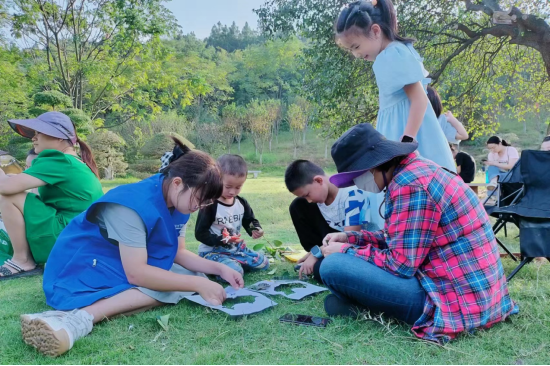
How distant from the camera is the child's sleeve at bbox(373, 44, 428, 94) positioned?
2.45 m

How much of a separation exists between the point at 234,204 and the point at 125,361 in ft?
5.57

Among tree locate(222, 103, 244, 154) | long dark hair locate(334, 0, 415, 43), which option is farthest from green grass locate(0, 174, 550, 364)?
tree locate(222, 103, 244, 154)

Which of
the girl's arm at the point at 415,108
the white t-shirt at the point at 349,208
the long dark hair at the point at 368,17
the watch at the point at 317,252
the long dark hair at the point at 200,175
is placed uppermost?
the long dark hair at the point at 368,17

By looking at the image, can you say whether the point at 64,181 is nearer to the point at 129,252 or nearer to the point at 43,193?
the point at 43,193

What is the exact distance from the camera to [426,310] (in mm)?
1814

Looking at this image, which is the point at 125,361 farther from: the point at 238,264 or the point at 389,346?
the point at 238,264

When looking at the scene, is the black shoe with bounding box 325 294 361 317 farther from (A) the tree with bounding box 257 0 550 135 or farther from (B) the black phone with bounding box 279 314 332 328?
(A) the tree with bounding box 257 0 550 135

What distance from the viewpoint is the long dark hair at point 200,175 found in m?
2.07

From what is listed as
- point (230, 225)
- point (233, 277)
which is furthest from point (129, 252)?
point (230, 225)

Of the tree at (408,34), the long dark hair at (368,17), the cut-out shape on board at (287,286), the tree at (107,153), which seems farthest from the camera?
the tree at (107,153)

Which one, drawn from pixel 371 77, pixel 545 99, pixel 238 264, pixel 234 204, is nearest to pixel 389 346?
pixel 238 264

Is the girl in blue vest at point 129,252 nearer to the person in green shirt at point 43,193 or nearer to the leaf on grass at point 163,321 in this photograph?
the leaf on grass at point 163,321

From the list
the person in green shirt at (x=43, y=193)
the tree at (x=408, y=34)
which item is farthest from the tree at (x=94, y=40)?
the person in green shirt at (x=43, y=193)

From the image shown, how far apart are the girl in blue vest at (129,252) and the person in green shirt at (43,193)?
1041 mm
